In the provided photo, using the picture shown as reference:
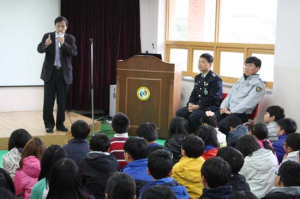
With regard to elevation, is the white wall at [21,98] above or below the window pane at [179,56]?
below

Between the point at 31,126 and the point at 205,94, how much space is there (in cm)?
233

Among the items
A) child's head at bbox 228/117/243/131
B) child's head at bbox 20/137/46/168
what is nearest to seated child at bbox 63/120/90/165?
child's head at bbox 20/137/46/168

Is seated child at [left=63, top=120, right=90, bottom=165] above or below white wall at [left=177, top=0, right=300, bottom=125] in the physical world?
below

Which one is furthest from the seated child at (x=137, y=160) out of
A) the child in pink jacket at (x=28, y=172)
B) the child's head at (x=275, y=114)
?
the child's head at (x=275, y=114)

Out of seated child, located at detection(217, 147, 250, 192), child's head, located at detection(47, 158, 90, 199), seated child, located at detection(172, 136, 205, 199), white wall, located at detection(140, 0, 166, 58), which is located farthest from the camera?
white wall, located at detection(140, 0, 166, 58)

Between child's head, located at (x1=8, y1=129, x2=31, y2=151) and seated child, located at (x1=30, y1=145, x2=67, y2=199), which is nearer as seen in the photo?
seated child, located at (x1=30, y1=145, x2=67, y2=199)

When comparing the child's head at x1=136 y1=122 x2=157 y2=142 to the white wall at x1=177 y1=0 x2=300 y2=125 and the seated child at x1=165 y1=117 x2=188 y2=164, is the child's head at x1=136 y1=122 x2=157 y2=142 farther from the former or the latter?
the white wall at x1=177 y1=0 x2=300 y2=125

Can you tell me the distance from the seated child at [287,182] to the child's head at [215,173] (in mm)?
242

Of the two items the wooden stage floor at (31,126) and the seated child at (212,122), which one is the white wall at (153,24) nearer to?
the wooden stage floor at (31,126)

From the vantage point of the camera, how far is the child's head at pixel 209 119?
4.61 metres

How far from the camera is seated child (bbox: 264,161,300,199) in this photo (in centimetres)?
237

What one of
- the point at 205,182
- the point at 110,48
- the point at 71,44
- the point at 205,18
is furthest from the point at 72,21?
the point at 205,182

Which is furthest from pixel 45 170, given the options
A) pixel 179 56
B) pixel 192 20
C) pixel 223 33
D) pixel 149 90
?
pixel 179 56

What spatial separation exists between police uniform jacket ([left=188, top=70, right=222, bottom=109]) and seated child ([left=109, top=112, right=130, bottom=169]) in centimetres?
204
